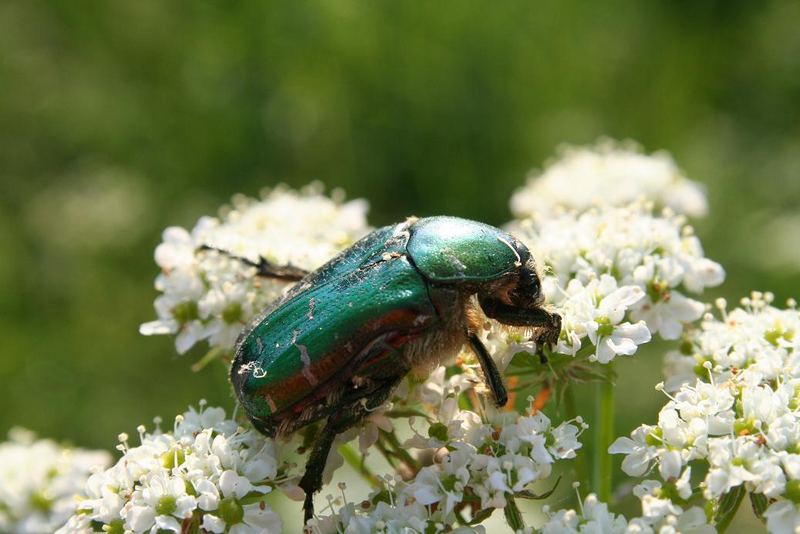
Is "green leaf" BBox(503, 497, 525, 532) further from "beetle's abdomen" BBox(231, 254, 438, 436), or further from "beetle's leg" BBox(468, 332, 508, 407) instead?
"beetle's abdomen" BBox(231, 254, 438, 436)

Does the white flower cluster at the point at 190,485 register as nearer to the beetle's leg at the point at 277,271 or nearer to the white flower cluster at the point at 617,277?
the beetle's leg at the point at 277,271

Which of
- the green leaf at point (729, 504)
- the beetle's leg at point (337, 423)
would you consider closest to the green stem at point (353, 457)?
the beetle's leg at point (337, 423)

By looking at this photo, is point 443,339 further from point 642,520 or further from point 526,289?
point 642,520

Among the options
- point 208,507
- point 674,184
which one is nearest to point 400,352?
point 208,507

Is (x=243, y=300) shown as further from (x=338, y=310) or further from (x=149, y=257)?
(x=149, y=257)

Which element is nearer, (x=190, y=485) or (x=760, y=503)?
(x=760, y=503)

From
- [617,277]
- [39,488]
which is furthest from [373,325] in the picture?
[39,488]

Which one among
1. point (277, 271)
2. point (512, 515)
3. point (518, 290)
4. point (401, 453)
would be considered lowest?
point (512, 515)

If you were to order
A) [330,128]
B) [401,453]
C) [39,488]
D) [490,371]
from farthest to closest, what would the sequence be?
[330,128], [39,488], [401,453], [490,371]

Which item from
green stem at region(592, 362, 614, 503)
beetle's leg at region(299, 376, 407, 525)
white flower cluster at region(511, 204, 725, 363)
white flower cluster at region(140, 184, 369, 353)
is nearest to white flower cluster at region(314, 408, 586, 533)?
beetle's leg at region(299, 376, 407, 525)
